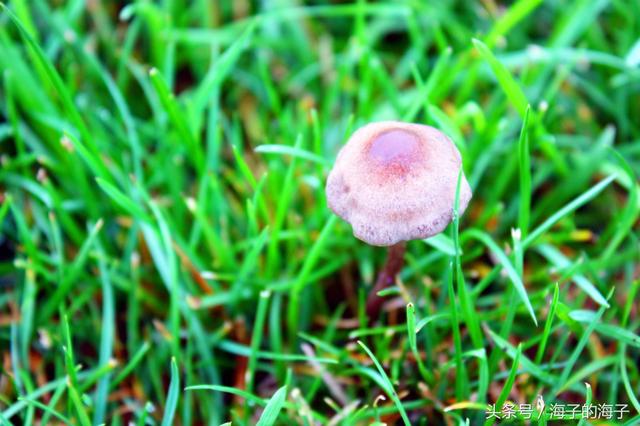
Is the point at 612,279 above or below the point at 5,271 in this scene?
below

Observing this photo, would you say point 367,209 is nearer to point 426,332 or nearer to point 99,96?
point 426,332

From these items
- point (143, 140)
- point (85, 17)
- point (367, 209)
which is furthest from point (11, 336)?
point (85, 17)

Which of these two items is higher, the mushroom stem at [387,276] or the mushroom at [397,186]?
the mushroom at [397,186]

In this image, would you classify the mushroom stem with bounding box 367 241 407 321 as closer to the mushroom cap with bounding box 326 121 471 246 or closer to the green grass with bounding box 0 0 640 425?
the green grass with bounding box 0 0 640 425

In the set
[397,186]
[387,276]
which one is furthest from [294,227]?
[397,186]

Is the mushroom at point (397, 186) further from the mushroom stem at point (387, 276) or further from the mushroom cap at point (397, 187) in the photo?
the mushroom stem at point (387, 276)

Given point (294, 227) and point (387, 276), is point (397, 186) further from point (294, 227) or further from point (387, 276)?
point (294, 227)

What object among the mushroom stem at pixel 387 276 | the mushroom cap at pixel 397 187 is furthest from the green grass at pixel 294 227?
the mushroom cap at pixel 397 187
